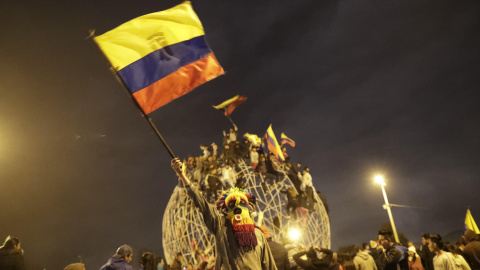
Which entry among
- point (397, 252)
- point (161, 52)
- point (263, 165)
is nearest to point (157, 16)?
point (161, 52)

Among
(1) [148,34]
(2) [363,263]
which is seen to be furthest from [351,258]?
(1) [148,34]

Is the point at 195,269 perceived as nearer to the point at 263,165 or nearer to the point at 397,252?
the point at 263,165

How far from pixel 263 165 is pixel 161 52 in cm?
687

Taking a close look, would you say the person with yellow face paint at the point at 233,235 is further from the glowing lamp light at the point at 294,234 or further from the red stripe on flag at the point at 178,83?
the glowing lamp light at the point at 294,234

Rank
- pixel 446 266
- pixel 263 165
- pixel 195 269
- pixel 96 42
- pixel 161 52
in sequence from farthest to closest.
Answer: pixel 263 165
pixel 195 269
pixel 446 266
pixel 161 52
pixel 96 42

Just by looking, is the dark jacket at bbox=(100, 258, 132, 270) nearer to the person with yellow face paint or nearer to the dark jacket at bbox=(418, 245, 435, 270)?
the person with yellow face paint

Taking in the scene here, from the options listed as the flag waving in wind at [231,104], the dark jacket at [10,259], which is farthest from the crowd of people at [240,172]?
the dark jacket at [10,259]

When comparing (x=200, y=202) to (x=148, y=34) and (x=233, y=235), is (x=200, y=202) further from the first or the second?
(x=148, y=34)

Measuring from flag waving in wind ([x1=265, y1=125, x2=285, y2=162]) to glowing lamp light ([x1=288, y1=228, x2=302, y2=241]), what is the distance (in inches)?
121

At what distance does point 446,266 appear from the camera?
5238 millimetres

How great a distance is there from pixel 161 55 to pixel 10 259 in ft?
16.2

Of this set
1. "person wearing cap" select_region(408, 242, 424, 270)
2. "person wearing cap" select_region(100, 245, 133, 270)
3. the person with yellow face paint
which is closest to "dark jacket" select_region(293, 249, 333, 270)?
the person with yellow face paint

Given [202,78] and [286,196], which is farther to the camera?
[286,196]

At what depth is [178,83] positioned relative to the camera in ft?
15.5
